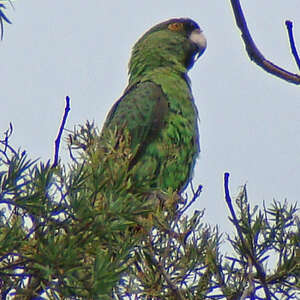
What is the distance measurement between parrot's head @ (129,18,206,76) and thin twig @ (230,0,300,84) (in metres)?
3.11

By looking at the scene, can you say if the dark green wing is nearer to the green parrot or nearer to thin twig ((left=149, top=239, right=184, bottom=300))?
the green parrot

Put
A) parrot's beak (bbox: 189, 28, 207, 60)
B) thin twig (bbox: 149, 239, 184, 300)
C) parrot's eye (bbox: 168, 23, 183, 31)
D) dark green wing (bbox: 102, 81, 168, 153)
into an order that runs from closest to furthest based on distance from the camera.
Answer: thin twig (bbox: 149, 239, 184, 300) < dark green wing (bbox: 102, 81, 168, 153) < parrot's beak (bbox: 189, 28, 207, 60) < parrot's eye (bbox: 168, 23, 183, 31)

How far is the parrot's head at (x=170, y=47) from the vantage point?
492 centimetres

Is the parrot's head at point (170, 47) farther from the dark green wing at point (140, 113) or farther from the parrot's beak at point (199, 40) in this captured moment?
the dark green wing at point (140, 113)

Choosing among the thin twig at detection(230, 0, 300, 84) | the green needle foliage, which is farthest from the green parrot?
the thin twig at detection(230, 0, 300, 84)

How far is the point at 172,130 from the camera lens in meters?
4.11

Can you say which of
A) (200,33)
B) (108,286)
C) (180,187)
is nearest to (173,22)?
(200,33)

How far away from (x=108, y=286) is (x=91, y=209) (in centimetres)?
21

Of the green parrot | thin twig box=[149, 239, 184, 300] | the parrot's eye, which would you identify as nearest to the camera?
thin twig box=[149, 239, 184, 300]

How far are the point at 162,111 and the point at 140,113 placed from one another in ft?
0.49

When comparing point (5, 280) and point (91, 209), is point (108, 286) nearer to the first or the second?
point (91, 209)

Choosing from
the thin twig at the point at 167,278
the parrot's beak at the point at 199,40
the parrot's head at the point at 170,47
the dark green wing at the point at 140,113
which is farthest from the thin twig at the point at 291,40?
the parrot's beak at the point at 199,40

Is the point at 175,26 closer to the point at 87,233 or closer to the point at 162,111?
the point at 162,111

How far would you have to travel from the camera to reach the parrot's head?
4.92 m
